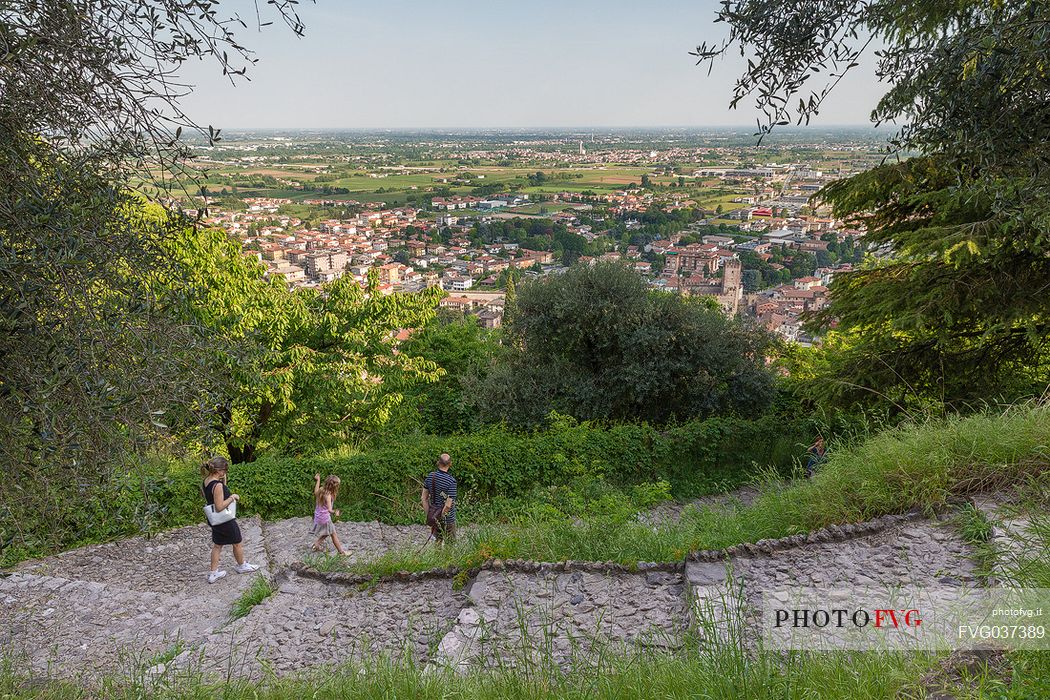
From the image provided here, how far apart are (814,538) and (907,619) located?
1642 millimetres

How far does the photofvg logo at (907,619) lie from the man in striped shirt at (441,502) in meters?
4.17

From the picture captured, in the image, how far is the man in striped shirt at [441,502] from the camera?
7.45m

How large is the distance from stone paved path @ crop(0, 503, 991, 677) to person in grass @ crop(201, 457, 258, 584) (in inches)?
7.4

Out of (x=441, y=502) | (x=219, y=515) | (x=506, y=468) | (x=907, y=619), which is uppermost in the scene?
(x=907, y=619)

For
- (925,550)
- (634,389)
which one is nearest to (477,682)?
(925,550)

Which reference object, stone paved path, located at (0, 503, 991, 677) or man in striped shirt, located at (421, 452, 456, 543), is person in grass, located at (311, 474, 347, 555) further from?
man in striped shirt, located at (421, 452, 456, 543)

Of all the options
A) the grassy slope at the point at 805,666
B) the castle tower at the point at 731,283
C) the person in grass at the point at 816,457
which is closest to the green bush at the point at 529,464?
the person in grass at the point at 816,457

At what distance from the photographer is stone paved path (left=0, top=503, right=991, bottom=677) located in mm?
4203

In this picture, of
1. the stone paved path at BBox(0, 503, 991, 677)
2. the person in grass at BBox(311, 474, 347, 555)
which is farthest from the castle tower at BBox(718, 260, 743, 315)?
the stone paved path at BBox(0, 503, 991, 677)

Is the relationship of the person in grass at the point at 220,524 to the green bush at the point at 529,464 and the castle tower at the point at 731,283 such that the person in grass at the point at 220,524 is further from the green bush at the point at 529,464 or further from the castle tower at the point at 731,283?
the castle tower at the point at 731,283

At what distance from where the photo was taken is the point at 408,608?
5.62 metres

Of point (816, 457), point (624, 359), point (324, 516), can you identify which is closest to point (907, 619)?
point (816, 457)

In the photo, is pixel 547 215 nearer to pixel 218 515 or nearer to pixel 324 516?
pixel 324 516

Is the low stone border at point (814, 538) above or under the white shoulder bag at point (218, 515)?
above
